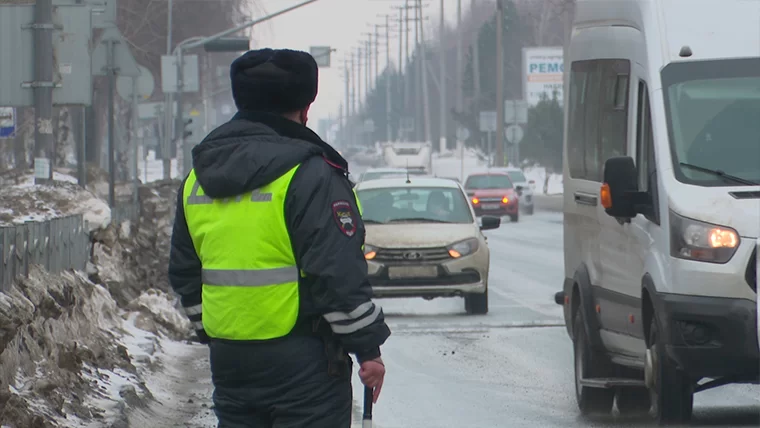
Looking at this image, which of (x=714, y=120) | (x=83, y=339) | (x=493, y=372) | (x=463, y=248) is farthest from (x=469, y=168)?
(x=714, y=120)

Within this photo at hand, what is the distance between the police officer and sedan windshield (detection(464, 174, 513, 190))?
3996 centimetres

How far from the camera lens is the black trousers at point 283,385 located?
4.53 meters

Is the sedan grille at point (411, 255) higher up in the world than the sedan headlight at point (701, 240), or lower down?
lower down

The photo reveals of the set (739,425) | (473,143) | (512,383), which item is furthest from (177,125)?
(473,143)

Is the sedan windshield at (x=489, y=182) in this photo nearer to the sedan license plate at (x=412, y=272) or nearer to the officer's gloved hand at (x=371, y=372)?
the sedan license plate at (x=412, y=272)

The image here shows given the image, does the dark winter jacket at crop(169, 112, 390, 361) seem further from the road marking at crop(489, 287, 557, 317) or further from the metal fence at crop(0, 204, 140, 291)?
the road marking at crop(489, 287, 557, 317)

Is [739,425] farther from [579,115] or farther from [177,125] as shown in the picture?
[177,125]

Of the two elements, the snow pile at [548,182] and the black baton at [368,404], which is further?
the snow pile at [548,182]

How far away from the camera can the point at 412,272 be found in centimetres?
1681

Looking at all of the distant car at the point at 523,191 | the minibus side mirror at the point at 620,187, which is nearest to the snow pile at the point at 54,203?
the minibus side mirror at the point at 620,187

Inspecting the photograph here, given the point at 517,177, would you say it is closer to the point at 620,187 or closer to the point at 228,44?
the point at 228,44

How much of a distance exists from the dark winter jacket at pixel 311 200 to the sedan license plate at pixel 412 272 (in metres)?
12.1

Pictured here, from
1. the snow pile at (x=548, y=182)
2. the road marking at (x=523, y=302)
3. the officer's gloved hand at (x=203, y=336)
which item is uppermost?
the officer's gloved hand at (x=203, y=336)

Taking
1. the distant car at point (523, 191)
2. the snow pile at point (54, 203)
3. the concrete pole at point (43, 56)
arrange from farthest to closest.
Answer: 1. the distant car at point (523, 191)
2. the concrete pole at point (43, 56)
3. the snow pile at point (54, 203)
